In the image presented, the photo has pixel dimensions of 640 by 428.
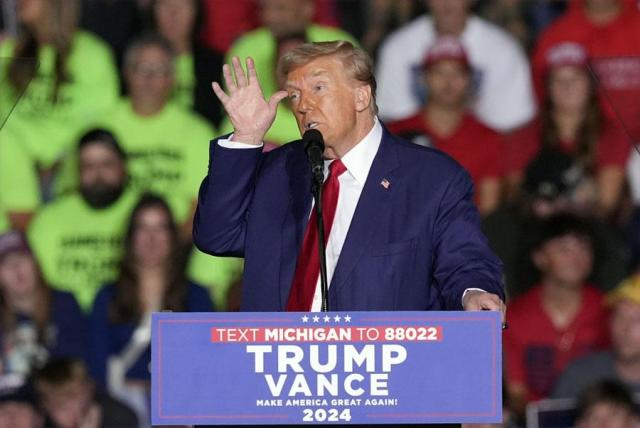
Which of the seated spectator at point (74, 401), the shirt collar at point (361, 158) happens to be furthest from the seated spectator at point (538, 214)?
the shirt collar at point (361, 158)

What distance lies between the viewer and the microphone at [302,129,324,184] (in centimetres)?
339

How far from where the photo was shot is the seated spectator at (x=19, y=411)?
22.5ft

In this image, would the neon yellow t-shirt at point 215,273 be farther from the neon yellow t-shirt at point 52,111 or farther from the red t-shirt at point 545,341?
the red t-shirt at point 545,341

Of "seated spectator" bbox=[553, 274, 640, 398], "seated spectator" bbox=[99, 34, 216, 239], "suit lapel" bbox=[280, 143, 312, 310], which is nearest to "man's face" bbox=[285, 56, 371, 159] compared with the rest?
"suit lapel" bbox=[280, 143, 312, 310]

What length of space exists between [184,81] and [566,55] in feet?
6.16

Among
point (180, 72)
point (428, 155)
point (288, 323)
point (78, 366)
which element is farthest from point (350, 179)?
point (180, 72)

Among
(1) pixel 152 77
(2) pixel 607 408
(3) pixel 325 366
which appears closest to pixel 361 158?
(3) pixel 325 366

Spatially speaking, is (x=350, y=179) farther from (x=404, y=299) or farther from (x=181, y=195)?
(x=181, y=195)

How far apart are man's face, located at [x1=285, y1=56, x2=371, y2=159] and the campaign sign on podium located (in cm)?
69

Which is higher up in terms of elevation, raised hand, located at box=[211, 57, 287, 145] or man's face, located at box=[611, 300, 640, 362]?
man's face, located at box=[611, 300, 640, 362]

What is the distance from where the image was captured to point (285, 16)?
768 centimetres

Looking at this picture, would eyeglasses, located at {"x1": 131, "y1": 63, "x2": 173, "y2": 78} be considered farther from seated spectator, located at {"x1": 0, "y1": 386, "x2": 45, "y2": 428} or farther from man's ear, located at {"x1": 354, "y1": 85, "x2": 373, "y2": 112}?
man's ear, located at {"x1": 354, "y1": 85, "x2": 373, "y2": 112}

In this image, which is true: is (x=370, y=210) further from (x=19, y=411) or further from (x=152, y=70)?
(x=152, y=70)

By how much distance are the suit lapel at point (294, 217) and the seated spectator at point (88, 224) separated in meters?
3.70
